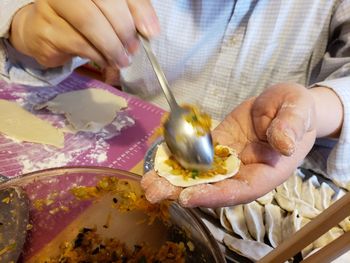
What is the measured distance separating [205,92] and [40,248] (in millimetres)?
602

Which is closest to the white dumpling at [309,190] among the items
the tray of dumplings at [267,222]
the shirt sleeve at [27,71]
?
the tray of dumplings at [267,222]

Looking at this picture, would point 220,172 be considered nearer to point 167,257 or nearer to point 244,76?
point 167,257

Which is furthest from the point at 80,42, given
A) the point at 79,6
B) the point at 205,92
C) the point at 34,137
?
the point at 205,92

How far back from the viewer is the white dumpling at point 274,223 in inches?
26.5

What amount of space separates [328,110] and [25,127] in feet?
2.14

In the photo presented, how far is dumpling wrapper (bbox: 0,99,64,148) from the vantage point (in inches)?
32.6

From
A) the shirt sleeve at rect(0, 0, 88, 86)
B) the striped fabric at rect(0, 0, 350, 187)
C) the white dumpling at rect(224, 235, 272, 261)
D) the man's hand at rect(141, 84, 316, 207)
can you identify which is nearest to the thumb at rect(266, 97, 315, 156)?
the man's hand at rect(141, 84, 316, 207)

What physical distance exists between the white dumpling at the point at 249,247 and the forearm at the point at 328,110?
0.83 feet

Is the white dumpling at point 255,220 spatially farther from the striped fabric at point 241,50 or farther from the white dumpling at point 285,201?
the striped fabric at point 241,50

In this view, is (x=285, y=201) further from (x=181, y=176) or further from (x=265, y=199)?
(x=181, y=176)

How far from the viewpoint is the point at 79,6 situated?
2.00 feet

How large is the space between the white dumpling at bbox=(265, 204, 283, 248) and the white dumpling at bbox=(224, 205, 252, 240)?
0.04 m

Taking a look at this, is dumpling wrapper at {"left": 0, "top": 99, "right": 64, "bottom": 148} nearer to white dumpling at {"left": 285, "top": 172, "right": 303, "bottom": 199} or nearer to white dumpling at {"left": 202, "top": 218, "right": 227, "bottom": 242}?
white dumpling at {"left": 202, "top": 218, "right": 227, "bottom": 242}

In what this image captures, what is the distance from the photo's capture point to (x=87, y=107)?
95 centimetres
